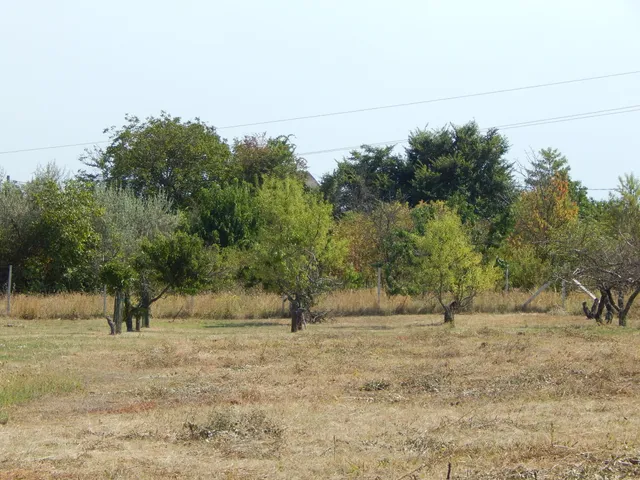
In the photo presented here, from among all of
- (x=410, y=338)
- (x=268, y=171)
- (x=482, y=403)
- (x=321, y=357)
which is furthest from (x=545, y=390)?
(x=268, y=171)

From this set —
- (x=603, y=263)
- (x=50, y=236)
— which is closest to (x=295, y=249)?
(x=603, y=263)

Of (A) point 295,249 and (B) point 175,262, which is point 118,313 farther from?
(A) point 295,249

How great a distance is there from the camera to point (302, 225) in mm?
31562

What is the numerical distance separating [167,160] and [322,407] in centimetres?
4407

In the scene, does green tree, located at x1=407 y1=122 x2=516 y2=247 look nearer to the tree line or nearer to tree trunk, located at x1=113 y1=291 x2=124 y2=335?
the tree line

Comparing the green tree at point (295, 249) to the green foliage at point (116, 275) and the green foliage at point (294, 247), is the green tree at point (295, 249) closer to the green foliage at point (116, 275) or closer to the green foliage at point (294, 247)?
the green foliage at point (294, 247)

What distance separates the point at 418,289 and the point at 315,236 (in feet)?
14.7

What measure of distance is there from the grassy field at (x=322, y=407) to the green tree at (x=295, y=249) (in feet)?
24.5

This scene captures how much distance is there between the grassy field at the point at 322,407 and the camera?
28.5 feet

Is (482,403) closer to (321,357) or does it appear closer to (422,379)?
(422,379)

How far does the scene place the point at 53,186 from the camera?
1624 inches

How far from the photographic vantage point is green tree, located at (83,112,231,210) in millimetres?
54250

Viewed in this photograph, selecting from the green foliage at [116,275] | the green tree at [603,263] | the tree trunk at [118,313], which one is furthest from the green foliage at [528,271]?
the green foliage at [116,275]

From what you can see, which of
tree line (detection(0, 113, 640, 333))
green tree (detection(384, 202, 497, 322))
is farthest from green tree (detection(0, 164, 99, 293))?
green tree (detection(384, 202, 497, 322))
